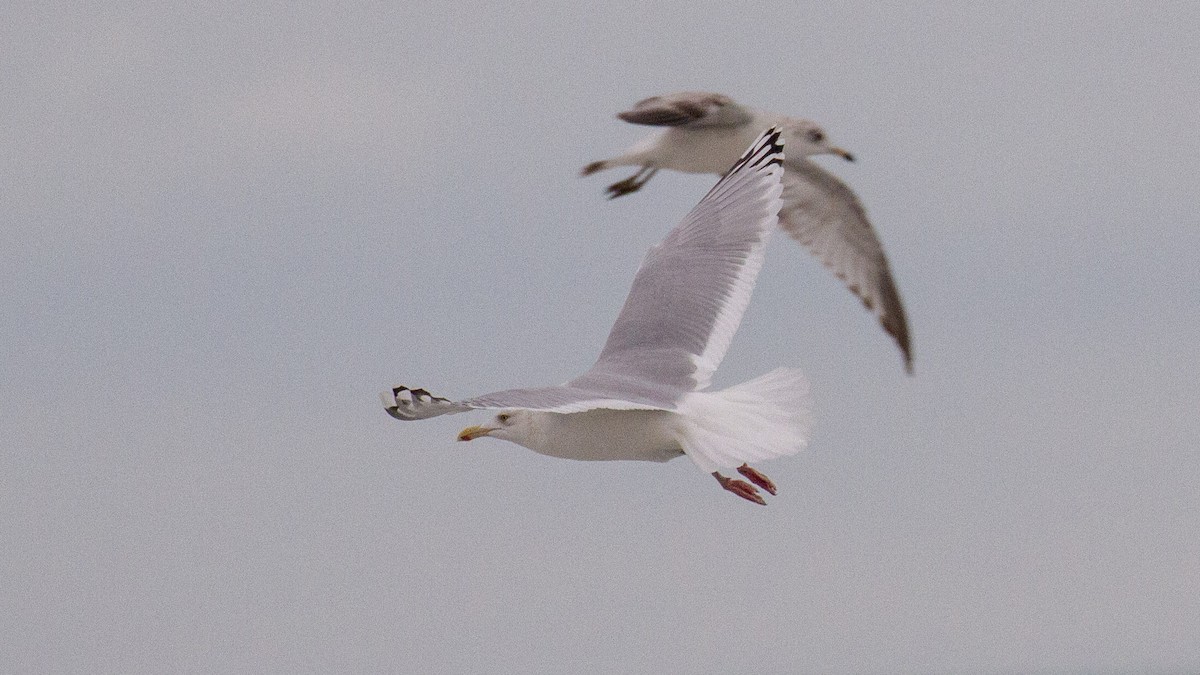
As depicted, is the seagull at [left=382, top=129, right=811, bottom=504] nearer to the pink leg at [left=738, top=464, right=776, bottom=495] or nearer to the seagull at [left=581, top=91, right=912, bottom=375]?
the pink leg at [left=738, top=464, right=776, bottom=495]

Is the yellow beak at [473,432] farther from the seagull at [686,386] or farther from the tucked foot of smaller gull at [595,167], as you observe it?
the tucked foot of smaller gull at [595,167]

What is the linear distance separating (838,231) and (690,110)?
2393 millimetres

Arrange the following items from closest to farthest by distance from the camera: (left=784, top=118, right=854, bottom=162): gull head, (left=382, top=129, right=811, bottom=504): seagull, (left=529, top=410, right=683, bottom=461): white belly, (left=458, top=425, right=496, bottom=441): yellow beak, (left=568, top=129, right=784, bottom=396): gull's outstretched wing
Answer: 1. (left=382, top=129, right=811, bottom=504): seagull
2. (left=529, top=410, right=683, bottom=461): white belly
3. (left=458, top=425, right=496, bottom=441): yellow beak
4. (left=568, top=129, right=784, bottom=396): gull's outstretched wing
5. (left=784, top=118, right=854, bottom=162): gull head

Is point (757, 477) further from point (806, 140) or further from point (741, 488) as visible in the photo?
point (806, 140)

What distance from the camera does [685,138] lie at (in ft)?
36.6

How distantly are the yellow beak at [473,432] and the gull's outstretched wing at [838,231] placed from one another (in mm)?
5186

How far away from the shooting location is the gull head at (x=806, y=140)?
38.7ft

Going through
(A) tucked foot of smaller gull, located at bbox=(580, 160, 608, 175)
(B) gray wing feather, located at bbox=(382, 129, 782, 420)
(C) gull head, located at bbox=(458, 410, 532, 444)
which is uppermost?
(A) tucked foot of smaller gull, located at bbox=(580, 160, 608, 175)

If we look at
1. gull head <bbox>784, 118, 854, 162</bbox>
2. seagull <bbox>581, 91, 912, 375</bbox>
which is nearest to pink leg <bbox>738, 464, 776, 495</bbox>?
seagull <bbox>581, 91, 912, 375</bbox>

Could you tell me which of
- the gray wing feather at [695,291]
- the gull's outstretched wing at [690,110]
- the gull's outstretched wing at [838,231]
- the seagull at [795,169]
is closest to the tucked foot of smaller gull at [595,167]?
the seagull at [795,169]

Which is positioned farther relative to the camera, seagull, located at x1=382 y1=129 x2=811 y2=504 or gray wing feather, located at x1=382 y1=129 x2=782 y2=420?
gray wing feather, located at x1=382 y1=129 x2=782 y2=420

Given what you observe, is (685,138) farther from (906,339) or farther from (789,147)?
(906,339)

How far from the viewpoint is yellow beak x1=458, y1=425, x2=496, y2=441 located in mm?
7852

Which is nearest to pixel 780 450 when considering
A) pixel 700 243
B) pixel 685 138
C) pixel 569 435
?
pixel 569 435
